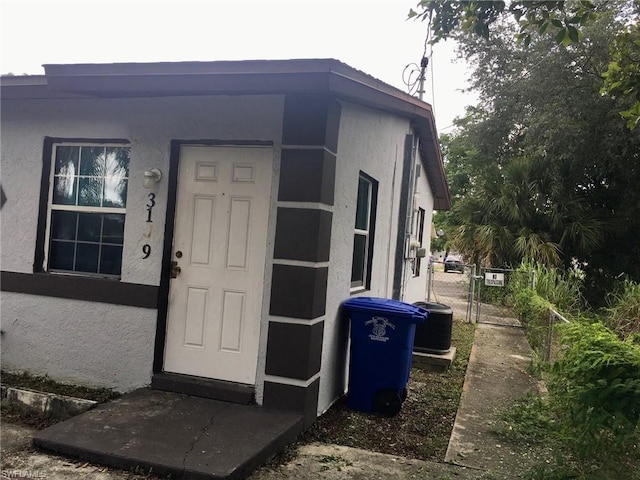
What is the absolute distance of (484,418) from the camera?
16.3 feet

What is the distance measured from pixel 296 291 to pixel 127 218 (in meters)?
1.95

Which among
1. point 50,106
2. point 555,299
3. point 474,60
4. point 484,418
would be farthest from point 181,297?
point 474,60

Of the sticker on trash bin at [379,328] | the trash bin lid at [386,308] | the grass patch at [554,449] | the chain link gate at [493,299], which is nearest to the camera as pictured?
the grass patch at [554,449]

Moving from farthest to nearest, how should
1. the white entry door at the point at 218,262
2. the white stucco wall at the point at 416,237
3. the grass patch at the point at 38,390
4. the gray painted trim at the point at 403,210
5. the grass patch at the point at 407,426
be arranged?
the white stucco wall at the point at 416,237, the gray painted trim at the point at 403,210, the white entry door at the point at 218,262, the grass patch at the point at 38,390, the grass patch at the point at 407,426

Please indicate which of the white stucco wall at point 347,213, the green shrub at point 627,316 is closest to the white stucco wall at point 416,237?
the white stucco wall at point 347,213

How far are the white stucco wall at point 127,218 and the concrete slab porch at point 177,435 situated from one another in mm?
701

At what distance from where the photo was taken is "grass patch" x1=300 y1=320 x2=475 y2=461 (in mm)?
4273

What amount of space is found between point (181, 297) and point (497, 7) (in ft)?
12.5

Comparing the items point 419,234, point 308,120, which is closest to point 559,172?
point 419,234

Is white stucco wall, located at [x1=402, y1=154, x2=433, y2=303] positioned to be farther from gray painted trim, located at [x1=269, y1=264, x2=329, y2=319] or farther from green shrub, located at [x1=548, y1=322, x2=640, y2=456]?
green shrub, located at [x1=548, y1=322, x2=640, y2=456]

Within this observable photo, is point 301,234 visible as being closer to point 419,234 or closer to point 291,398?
point 291,398

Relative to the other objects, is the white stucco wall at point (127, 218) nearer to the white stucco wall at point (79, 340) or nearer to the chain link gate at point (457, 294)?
the white stucco wall at point (79, 340)

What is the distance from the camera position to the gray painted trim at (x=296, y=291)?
14.1ft

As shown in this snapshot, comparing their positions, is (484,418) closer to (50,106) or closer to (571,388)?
(571,388)
